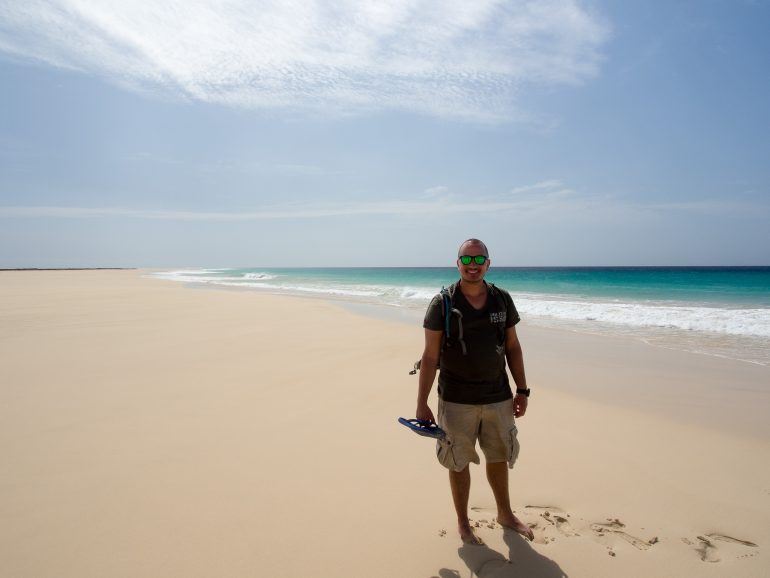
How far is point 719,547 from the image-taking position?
3004 mm

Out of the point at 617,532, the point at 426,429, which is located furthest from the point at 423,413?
the point at 617,532

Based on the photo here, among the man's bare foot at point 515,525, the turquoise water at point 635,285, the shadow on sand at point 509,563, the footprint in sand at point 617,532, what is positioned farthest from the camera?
the turquoise water at point 635,285

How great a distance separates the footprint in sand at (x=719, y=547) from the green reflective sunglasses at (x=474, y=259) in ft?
8.20

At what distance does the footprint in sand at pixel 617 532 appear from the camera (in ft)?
9.97

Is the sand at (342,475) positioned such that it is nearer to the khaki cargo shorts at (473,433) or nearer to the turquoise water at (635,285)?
the khaki cargo shorts at (473,433)

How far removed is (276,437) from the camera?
4793 millimetres

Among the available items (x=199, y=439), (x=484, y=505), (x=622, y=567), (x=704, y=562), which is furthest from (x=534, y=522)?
(x=199, y=439)

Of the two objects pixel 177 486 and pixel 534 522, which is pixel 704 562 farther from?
pixel 177 486

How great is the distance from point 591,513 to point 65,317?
1578cm

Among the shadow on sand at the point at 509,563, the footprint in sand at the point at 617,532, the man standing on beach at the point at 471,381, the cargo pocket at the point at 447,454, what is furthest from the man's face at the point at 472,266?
the footprint in sand at the point at 617,532

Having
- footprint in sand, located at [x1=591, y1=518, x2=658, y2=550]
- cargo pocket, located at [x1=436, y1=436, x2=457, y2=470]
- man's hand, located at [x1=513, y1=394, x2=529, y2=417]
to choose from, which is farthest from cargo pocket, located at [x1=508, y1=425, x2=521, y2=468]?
footprint in sand, located at [x1=591, y1=518, x2=658, y2=550]

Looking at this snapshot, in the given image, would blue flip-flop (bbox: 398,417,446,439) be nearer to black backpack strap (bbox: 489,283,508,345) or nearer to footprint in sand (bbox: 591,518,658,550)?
black backpack strap (bbox: 489,283,508,345)

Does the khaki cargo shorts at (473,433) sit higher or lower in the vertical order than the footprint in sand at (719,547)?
higher

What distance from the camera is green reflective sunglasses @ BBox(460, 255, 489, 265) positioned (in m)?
3.15
